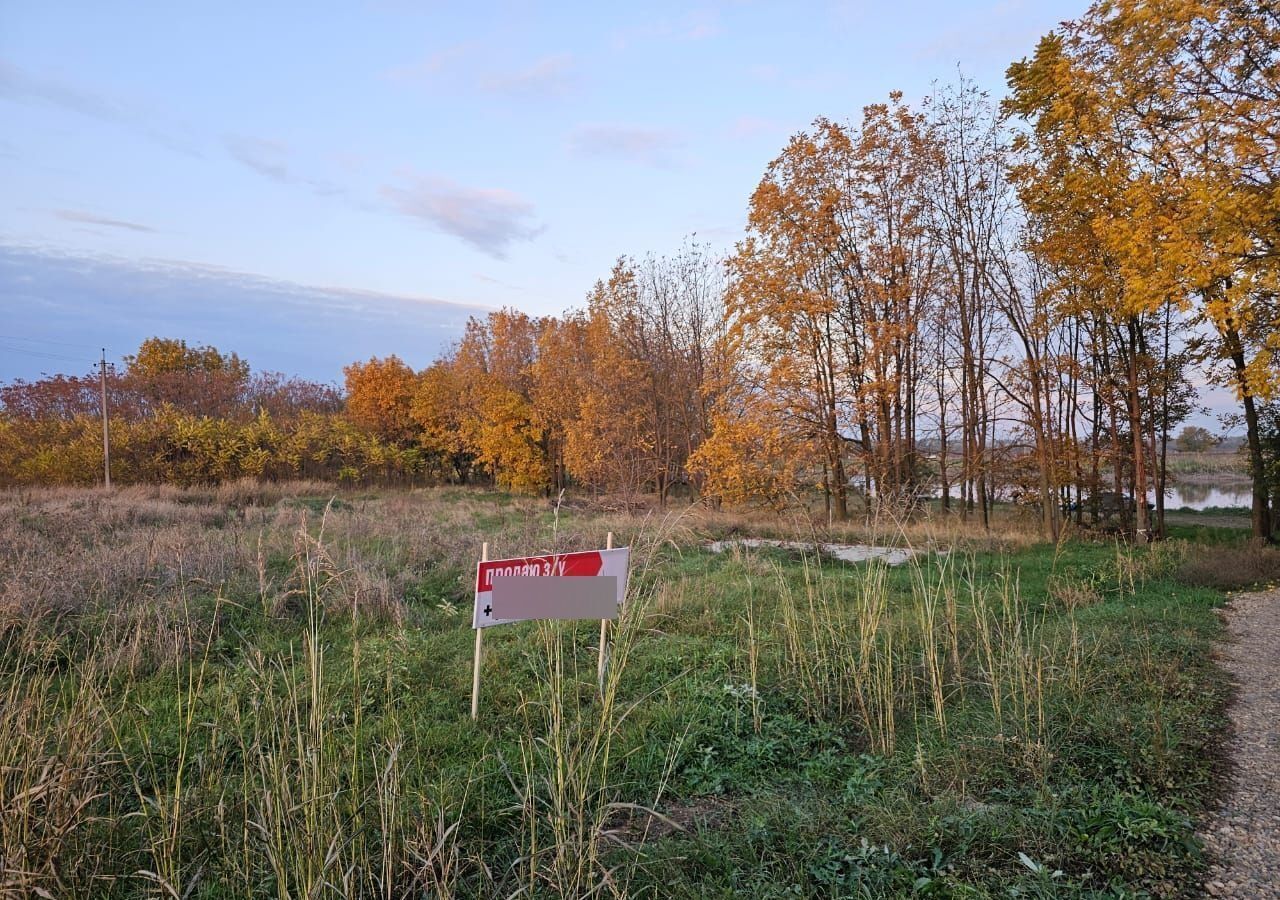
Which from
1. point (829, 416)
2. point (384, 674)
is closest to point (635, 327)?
point (829, 416)

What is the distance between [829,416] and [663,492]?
8696 mm

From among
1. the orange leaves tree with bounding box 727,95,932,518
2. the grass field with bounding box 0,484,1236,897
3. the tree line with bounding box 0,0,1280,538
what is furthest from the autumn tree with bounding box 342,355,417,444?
the grass field with bounding box 0,484,1236,897

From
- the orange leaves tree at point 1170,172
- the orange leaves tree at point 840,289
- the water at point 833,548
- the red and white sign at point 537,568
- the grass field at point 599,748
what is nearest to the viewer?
the grass field at point 599,748

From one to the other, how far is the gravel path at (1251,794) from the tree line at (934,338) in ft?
8.67

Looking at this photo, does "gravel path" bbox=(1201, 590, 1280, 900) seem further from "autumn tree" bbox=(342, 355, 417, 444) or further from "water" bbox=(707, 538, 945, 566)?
"autumn tree" bbox=(342, 355, 417, 444)

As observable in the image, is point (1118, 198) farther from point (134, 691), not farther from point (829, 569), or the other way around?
point (134, 691)

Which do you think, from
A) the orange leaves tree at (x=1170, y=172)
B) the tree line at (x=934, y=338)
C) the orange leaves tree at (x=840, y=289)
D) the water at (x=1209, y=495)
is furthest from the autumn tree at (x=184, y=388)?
the water at (x=1209, y=495)

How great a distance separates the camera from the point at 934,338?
61.7ft

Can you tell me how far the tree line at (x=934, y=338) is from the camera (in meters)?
9.46

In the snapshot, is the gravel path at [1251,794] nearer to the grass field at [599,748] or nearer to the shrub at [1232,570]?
the grass field at [599,748]

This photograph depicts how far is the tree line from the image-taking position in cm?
946

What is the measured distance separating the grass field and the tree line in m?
2.09

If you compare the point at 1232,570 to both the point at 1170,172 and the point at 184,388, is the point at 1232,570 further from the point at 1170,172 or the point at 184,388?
the point at 184,388

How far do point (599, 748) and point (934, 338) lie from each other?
18038 millimetres
